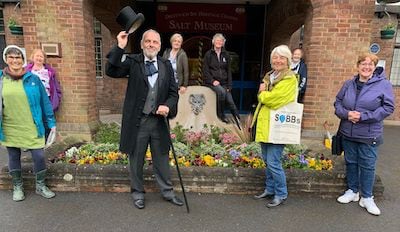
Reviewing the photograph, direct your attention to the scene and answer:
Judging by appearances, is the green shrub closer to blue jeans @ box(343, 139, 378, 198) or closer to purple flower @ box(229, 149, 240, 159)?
purple flower @ box(229, 149, 240, 159)

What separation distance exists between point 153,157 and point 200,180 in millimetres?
725

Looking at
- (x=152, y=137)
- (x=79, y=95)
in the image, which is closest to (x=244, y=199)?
(x=152, y=137)

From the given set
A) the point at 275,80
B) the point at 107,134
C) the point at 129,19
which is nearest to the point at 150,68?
the point at 129,19

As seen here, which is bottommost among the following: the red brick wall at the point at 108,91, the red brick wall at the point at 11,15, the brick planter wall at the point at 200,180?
the brick planter wall at the point at 200,180

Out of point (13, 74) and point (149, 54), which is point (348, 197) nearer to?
point (149, 54)

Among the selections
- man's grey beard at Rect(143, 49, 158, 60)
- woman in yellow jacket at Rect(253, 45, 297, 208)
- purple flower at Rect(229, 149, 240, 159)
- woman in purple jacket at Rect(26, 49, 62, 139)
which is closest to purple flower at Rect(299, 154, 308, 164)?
woman in yellow jacket at Rect(253, 45, 297, 208)

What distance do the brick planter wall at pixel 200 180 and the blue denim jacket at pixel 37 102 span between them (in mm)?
597

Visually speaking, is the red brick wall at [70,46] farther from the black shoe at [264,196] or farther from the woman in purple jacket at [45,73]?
the black shoe at [264,196]

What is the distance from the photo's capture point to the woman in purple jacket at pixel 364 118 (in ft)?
10.4

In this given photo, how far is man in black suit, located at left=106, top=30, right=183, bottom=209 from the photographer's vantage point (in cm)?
306

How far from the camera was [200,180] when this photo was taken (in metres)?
3.73

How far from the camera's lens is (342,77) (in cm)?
508

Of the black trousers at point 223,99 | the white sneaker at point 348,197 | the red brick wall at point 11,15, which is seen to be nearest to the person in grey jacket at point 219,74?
the black trousers at point 223,99

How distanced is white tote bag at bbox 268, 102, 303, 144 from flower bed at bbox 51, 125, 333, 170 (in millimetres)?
848
